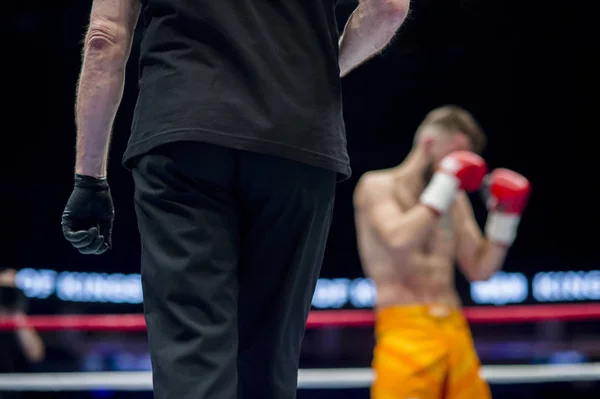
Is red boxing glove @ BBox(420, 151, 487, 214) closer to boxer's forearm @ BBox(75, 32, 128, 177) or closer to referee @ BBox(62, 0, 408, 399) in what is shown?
referee @ BBox(62, 0, 408, 399)

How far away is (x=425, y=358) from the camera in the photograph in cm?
200

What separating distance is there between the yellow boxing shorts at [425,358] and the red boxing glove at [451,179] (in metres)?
0.29

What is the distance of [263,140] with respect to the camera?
808mm

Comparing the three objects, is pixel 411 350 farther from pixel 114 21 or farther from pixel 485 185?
pixel 114 21

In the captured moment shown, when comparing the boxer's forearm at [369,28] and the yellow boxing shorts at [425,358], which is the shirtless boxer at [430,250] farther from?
the boxer's forearm at [369,28]

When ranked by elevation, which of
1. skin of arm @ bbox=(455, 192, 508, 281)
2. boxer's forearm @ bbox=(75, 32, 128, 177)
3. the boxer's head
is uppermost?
boxer's forearm @ bbox=(75, 32, 128, 177)

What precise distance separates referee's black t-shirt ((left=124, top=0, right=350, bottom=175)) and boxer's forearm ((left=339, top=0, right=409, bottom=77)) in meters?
0.15

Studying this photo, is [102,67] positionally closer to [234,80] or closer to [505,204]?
[234,80]

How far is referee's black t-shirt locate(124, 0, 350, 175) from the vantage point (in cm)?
80

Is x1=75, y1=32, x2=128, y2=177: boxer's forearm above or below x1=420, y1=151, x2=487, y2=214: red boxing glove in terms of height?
above

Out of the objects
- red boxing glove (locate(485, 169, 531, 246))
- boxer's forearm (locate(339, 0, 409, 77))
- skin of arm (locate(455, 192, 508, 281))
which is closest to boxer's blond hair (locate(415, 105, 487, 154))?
red boxing glove (locate(485, 169, 531, 246))

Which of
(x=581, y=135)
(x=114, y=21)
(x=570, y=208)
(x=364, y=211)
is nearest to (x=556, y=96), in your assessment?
(x=581, y=135)

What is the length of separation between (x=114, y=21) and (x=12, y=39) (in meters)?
5.67

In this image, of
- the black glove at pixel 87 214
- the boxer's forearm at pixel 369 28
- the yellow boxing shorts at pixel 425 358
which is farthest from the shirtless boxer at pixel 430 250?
the black glove at pixel 87 214
